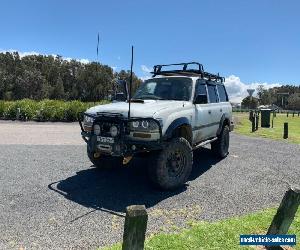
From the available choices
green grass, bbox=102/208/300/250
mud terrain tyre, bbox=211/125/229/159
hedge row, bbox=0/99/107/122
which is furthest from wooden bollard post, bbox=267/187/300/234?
hedge row, bbox=0/99/107/122

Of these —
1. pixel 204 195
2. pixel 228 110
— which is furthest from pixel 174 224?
pixel 228 110

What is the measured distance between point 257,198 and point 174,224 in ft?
7.18

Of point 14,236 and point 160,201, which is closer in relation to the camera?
point 14,236

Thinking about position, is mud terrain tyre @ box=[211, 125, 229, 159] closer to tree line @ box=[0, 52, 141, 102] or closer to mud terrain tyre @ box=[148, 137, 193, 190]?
mud terrain tyre @ box=[148, 137, 193, 190]

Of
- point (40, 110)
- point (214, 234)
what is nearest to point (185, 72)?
point (214, 234)

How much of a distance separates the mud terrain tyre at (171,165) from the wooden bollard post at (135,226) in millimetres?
3384

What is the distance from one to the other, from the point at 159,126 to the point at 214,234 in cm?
221

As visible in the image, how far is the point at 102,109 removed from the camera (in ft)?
23.4

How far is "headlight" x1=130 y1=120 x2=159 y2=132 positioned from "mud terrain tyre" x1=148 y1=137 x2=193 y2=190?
47cm

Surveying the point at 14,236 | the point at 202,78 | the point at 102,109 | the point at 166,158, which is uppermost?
the point at 202,78

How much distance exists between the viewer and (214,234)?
506 centimetres

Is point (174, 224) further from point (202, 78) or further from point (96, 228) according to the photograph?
point (202, 78)

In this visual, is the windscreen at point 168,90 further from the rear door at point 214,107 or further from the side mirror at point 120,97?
the rear door at point 214,107

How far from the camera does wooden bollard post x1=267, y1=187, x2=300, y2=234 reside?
4.55 metres
